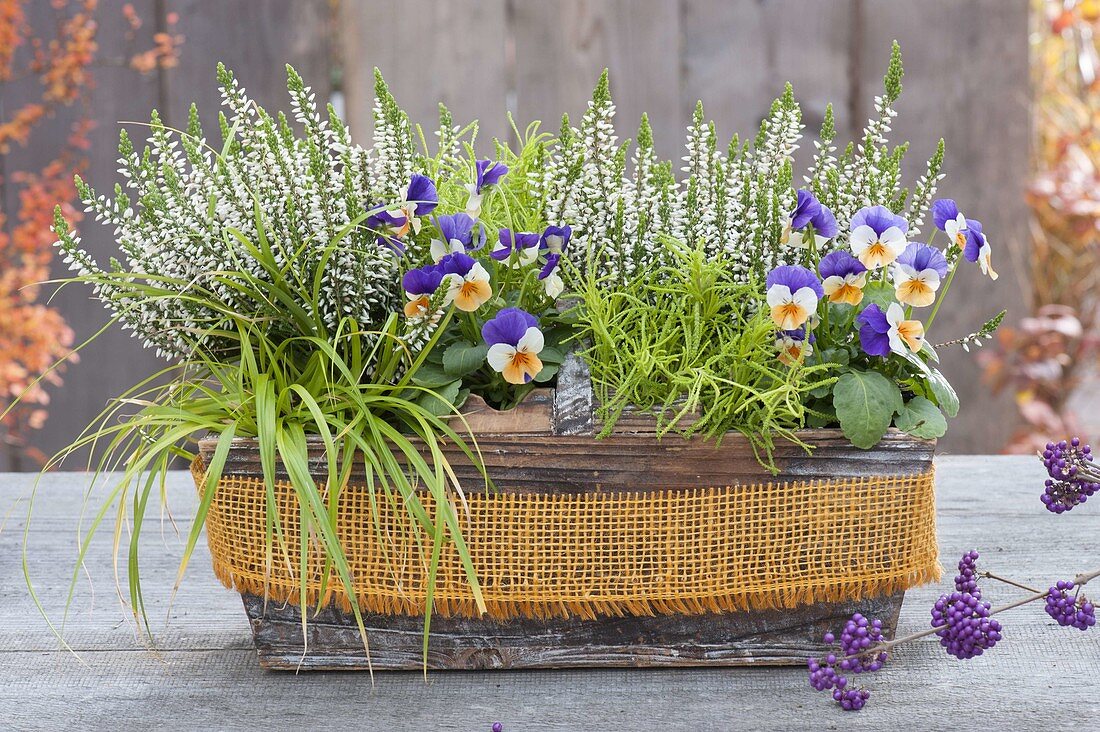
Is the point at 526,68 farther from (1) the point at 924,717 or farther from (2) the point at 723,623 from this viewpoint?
(1) the point at 924,717

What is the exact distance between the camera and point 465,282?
2.79ft

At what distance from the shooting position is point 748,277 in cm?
92

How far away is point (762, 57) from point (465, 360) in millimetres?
1588

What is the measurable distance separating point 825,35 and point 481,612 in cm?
176

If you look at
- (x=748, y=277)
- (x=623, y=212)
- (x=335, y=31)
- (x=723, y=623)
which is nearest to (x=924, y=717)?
(x=723, y=623)

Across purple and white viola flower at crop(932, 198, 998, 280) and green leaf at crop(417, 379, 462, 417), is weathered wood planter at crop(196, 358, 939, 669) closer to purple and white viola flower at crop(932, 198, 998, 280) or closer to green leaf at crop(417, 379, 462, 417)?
green leaf at crop(417, 379, 462, 417)

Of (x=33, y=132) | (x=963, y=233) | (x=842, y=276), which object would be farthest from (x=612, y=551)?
(x=33, y=132)

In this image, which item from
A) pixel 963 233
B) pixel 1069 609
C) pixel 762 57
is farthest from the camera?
pixel 762 57

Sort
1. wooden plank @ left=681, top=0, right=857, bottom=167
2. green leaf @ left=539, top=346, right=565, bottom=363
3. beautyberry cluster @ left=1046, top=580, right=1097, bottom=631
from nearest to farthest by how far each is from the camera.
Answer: beautyberry cluster @ left=1046, top=580, right=1097, bottom=631
green leaf @ left=539, top=346, right=565, bottom=363
wooden plank @ left=681, top=0, right=857, bottom=167

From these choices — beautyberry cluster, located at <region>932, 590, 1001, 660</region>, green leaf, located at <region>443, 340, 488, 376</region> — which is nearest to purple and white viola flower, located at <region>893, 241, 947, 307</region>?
beautyberry cluster, located at <region>932, 590, 1001, 660</region>

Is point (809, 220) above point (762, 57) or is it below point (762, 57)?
below

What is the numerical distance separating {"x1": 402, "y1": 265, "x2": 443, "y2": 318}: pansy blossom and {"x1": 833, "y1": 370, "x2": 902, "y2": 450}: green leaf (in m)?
0.34

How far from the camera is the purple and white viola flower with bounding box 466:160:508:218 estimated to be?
0.89m

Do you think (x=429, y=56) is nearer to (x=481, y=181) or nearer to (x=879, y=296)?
(x=481, y=181)
